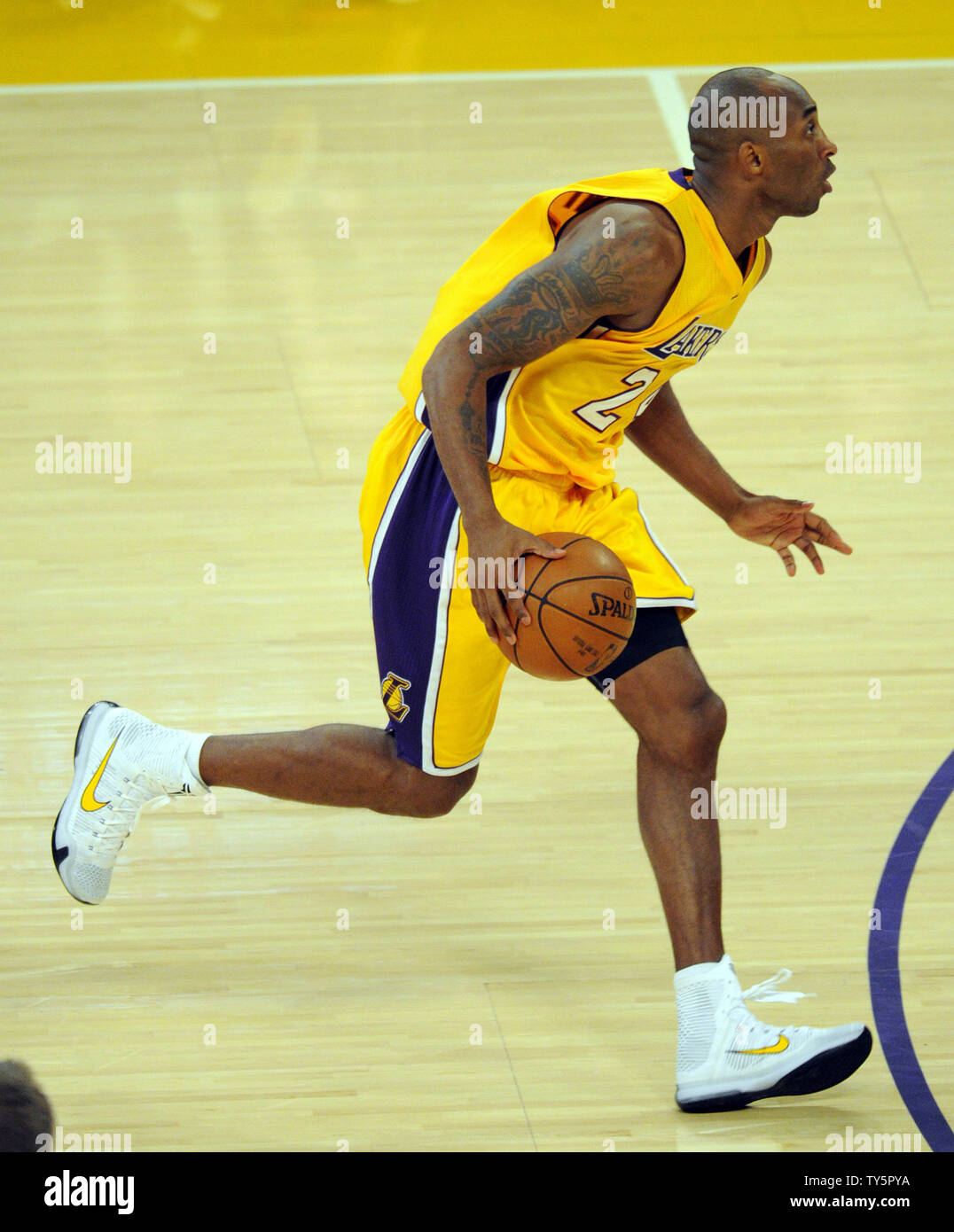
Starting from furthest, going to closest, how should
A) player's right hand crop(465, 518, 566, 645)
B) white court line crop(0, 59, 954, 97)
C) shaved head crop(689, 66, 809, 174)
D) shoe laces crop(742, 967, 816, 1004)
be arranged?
white court line crop(0, 59, 954, 97)
shoe laces crop(742, 967, 816, 1004)
shaved head crop(689, 66, 809, 174)
player's right hand crop(465, 518, 566, 645)

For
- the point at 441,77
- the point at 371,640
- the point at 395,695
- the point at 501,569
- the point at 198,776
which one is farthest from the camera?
the point at 441,77

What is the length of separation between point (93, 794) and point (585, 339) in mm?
1365

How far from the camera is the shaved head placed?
9.60 feet

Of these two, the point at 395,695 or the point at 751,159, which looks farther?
the point at 395,695

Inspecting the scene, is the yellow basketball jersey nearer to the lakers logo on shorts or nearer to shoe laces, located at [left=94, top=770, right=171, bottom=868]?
the lakers logo on shorts

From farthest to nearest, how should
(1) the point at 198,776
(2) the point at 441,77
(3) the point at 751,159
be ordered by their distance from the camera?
(2) the point at 441,77, (1) the point at 198,776, (3) the point at 751,159

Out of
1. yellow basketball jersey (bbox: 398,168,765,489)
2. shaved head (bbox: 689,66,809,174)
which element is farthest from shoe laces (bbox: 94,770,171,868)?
shaved head (bbox: 689,66,809,174)

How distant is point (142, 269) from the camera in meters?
6.70

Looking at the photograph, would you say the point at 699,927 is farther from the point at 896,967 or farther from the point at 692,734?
the point at 896,967

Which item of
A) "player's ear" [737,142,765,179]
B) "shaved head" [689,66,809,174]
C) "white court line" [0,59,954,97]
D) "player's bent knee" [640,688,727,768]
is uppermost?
"white court line" [0,59,954,97]

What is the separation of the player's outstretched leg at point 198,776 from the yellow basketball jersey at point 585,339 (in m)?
0.63

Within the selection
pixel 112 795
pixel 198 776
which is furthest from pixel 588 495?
pixel 112 795

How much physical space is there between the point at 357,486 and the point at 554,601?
2720mm

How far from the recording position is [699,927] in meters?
3.06
